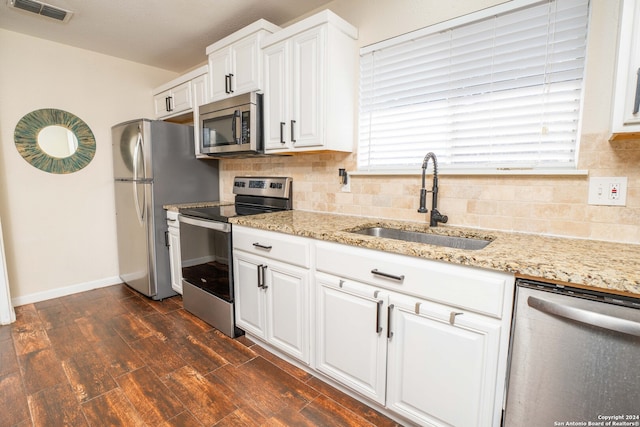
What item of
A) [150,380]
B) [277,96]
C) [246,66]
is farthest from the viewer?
[246,66]

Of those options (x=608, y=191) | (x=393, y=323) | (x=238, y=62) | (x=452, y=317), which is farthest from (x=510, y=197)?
(x=238, y=62)

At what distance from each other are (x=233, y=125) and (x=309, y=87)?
716 mm

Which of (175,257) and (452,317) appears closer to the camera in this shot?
(452,317)

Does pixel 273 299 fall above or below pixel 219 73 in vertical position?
below

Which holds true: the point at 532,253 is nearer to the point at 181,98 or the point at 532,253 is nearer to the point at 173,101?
the point at 181,98

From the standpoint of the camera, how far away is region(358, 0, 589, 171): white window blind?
55.6 inches

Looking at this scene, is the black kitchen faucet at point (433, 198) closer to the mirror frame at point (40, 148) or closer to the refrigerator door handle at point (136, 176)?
the refrigerator door handle at point (136, 176)

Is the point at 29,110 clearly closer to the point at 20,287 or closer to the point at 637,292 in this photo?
the point at 20,287

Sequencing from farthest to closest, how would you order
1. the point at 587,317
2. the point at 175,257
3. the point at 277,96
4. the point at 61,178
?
the point at 61,178, the point at 175,257, the point at 277,96, the point at 587,317

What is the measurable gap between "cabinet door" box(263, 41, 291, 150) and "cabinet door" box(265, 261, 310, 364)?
914 mm

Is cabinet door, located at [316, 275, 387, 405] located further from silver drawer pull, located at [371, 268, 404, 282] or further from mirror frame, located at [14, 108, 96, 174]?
mirror frame, located at [14, 108, 96, 174]

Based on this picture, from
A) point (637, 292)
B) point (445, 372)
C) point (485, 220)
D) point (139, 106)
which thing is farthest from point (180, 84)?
point (637, 292)

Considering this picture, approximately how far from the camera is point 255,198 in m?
2.76

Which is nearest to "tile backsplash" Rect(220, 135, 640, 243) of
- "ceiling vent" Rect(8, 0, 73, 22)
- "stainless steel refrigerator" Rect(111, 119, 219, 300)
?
"stainless steel refrigerator" Rect(111, 119, 219, 300)
